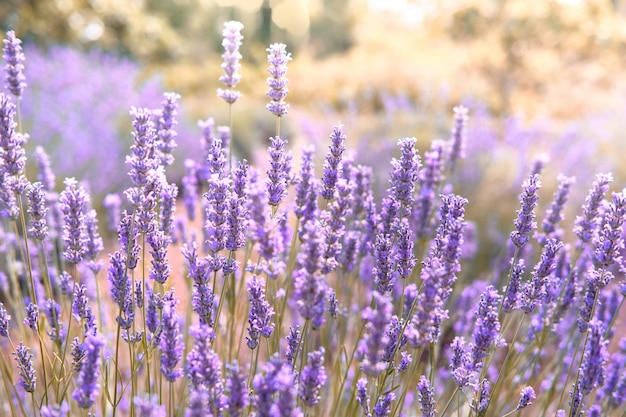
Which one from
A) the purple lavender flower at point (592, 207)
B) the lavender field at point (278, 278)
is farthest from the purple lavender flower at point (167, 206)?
the purple lavender flower at point (592, 207)

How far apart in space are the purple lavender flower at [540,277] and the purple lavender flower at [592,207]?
0.22 m

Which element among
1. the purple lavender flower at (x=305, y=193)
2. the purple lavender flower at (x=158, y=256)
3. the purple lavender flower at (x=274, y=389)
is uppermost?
the purple lavender flower at (x=305, y=193)

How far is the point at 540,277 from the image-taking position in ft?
5.38

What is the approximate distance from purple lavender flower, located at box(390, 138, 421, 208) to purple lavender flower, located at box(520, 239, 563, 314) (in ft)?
1.35

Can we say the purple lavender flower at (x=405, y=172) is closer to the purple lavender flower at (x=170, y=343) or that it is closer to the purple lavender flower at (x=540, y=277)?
the purple lavender flower at (x=540, y=277)

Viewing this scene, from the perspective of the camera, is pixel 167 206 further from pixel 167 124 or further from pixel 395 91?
pixel 395 91

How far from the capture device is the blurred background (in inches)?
235

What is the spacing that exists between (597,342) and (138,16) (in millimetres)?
14367

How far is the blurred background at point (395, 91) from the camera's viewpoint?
5.96 metres

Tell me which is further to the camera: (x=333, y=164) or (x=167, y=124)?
(x=167, y=124)

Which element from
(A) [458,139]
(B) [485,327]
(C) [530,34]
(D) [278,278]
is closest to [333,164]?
(D) [278,278]

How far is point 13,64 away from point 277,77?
80cm

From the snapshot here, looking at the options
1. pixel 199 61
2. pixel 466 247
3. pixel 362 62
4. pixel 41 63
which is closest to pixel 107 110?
pixel 41 63

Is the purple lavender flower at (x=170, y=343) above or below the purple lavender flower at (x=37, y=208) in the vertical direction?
below
